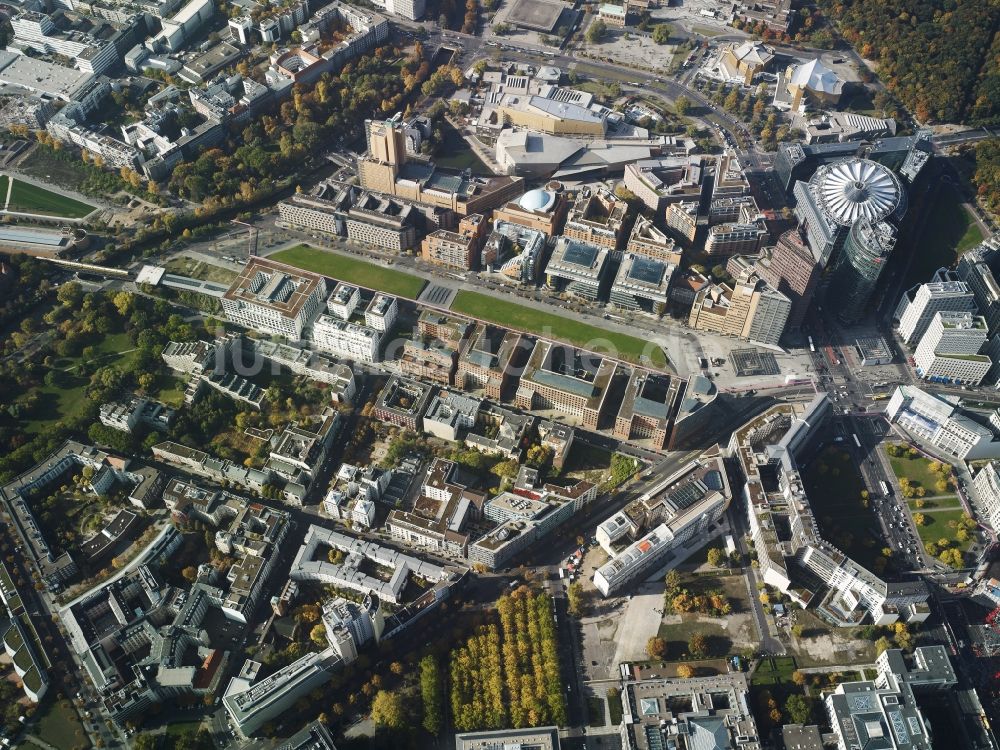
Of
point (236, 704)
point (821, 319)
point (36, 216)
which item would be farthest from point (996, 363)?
point (36, 216)

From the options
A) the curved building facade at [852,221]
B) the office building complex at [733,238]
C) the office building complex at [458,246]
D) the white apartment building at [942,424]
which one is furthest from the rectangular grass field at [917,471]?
the office building complex at [458,246]

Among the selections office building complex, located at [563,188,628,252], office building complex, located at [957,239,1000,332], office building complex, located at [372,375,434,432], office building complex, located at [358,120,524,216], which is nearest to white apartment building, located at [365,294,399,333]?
office building complex, located at [372,375,434,432]

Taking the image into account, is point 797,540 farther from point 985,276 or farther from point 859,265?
point 985,276

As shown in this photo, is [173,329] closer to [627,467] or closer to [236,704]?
[236,704]

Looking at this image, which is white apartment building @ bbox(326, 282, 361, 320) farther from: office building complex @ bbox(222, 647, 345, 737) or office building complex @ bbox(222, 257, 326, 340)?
office building complex @ bbox(222, 647, 345, 737)

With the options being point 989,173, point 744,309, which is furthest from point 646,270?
point 989,173

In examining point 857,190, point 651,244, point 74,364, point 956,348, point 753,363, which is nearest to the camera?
point 956,348
